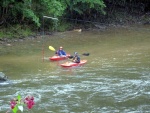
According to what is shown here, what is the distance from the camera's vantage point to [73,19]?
33062mm

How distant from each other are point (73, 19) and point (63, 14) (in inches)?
47.6

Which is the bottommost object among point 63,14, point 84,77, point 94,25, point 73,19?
point 84,77

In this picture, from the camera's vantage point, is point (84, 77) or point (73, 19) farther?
point (73, 19)

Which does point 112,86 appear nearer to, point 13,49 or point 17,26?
point 13,49

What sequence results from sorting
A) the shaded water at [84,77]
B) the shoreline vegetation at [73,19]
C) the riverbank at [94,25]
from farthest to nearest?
the shoreline vegetation at [73,19] < the riverbank at [94,25] < the shaded water at [84,77]

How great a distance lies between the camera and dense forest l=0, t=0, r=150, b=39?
27094 mm

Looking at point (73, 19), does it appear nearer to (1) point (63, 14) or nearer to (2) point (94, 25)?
(1) point (63, 14)

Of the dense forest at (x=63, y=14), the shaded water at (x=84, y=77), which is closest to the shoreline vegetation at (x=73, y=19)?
the dense forest at (x=63, y=14)

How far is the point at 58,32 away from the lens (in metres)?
29.7

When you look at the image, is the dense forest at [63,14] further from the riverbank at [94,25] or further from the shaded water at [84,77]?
the shaded water at [84,77]

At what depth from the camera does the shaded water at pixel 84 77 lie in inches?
443

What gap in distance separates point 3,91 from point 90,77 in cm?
393

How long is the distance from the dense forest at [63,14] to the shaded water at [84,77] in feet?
9.13

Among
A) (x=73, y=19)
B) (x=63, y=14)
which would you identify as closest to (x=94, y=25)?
(x=73, y=19)
